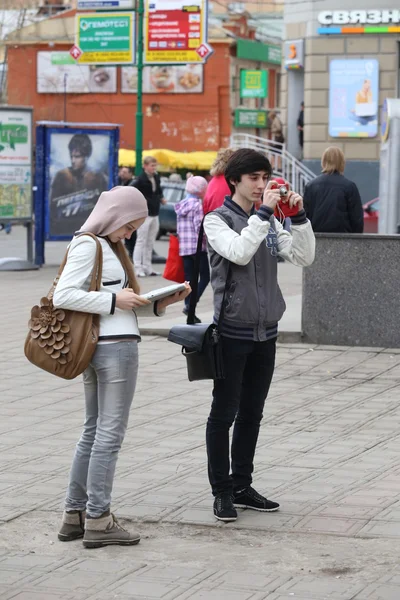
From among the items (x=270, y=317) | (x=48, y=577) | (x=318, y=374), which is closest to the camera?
(x=48, y=577)

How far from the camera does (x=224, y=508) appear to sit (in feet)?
19.7

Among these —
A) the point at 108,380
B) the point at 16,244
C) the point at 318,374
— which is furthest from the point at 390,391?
the point at 16,244

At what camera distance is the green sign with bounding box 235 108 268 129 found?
50.6 m

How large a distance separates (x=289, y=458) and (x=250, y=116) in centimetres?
4439

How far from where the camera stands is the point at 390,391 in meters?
9.45

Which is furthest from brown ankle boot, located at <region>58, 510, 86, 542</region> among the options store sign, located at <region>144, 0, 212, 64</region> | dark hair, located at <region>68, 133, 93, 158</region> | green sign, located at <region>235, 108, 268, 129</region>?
green sign, located at <region>235, 108, 268, 129</region>

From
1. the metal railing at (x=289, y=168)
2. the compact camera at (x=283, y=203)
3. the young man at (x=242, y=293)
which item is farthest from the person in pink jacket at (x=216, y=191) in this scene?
the metal railing at (x=289, y=168)

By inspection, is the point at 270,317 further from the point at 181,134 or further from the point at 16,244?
the point at 181,134

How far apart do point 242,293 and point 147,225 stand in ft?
41.0

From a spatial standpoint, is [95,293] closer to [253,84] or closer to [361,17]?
[361,17]

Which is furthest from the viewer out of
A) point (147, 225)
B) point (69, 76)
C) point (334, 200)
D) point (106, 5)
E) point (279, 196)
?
point (69, 76)

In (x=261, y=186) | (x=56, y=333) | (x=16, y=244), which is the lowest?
(x=16, y=244)

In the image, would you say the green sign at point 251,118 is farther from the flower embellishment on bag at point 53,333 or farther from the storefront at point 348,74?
the flower embellishment on bag at point 53,333

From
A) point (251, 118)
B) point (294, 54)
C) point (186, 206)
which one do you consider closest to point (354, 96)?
point (294, 54)
